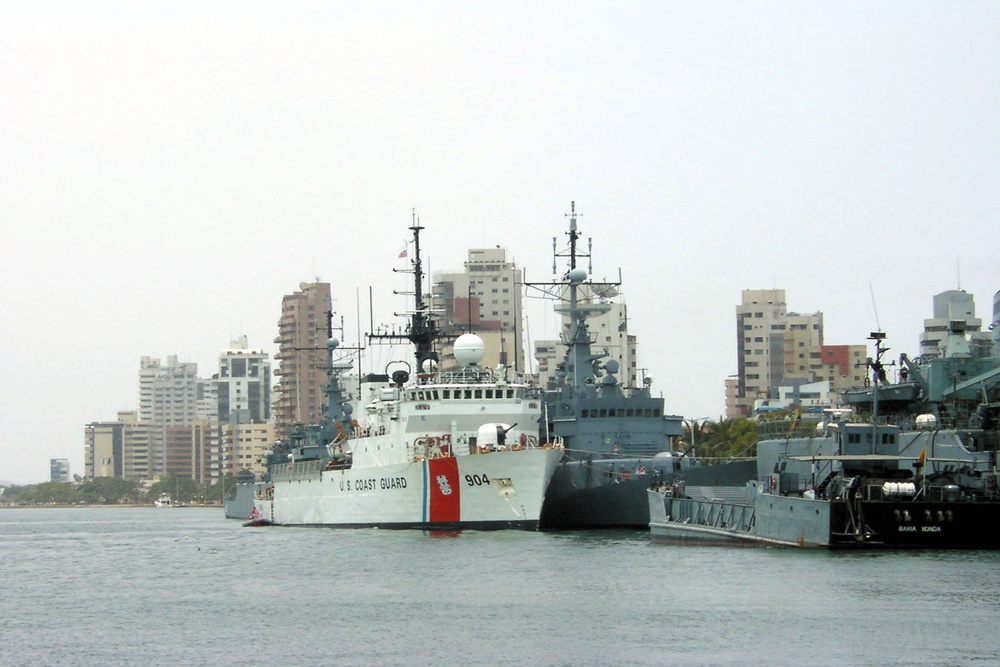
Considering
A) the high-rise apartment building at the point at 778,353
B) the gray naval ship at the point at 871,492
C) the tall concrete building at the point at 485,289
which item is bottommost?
the gray naval ship at the point at 871,492

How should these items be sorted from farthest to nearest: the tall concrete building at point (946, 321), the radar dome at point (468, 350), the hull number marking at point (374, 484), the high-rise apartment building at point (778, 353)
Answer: the high-rise apartment building at point (778, 353) < the tall concrete building at point (946, 321) < the radar dome at point (468, 350) < the hull number marking at point (374, 484)

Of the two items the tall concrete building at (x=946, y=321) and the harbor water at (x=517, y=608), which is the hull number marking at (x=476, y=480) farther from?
the tall concrete building at (x=946, y=321)

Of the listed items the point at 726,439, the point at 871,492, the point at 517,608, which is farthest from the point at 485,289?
the point at 517,608

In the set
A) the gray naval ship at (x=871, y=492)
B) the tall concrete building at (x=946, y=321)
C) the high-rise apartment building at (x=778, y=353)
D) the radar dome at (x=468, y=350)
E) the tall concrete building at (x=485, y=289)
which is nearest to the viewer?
the gray naval ship at (x=871, y=492)

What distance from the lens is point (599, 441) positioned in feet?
218

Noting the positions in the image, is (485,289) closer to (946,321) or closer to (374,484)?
(946,321)

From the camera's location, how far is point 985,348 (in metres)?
73.6

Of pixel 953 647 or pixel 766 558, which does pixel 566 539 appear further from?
pixel 953 647

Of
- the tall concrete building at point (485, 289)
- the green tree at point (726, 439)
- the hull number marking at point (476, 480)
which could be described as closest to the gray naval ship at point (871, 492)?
the hull number marking at point (476, 480)

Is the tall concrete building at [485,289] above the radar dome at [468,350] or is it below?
above

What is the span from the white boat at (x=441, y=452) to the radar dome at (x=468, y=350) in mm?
40

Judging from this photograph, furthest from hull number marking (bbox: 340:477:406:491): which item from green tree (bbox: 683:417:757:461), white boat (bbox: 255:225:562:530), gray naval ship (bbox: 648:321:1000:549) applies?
green tree (bbox: 683:417:757:461)

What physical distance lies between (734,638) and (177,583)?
65.3 feet

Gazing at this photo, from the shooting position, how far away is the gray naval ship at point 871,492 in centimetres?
4369
